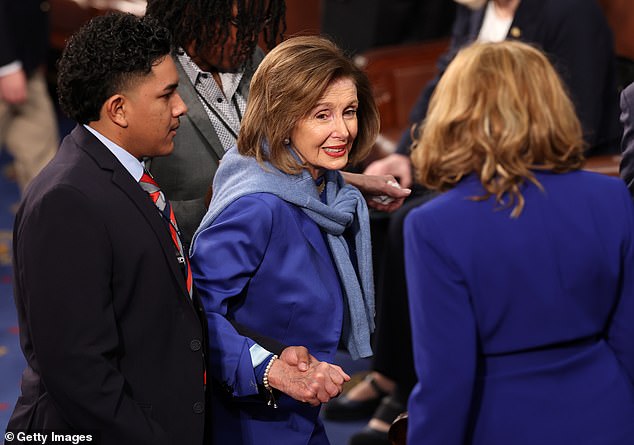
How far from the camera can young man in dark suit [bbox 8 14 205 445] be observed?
193 centimetres

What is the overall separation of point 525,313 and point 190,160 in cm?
112

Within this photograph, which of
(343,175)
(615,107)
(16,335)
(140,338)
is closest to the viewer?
(140,338)

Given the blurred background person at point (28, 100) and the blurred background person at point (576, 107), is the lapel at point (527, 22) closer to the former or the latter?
the blurred background person at point (576, 107)

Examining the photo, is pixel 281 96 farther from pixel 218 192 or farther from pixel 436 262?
pixel 436 262

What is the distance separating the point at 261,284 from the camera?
2.29 m

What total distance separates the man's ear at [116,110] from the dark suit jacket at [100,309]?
55 millimetres

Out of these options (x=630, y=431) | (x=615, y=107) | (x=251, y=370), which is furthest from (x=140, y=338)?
(x=615, y=107)

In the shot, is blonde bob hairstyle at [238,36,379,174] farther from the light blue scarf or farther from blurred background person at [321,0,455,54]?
blurred background person at [321,0,455,54]

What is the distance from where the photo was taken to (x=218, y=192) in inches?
92.7

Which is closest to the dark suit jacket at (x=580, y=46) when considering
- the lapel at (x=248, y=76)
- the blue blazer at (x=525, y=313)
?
the lapel at (x=248, y=76)

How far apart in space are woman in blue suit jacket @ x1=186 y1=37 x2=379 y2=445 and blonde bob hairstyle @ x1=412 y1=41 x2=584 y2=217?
0.49 metres

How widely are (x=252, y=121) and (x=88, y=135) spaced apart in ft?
1.31

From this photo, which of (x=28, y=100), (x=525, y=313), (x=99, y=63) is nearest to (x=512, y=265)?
(x=525, y=313)

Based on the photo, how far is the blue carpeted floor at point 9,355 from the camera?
12.9 feet
